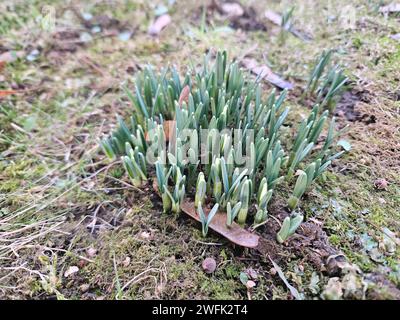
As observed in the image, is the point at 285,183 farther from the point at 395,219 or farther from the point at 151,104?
the point at 151,104

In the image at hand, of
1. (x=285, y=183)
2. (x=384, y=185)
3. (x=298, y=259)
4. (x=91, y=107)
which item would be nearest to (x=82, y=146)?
(x=91, y=107)

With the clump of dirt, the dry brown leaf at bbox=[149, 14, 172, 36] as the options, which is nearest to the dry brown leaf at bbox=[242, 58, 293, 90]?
the clump of dirt

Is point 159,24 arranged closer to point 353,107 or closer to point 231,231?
point 353,107

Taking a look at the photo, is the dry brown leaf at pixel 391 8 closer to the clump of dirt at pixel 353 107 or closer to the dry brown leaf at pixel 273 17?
the dry brown leaf at pixel 273 17

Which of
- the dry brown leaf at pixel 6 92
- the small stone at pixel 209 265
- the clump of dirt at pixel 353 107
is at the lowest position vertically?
the small stone at pixel 209 265

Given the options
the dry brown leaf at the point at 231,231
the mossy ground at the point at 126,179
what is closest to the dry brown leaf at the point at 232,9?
the mossy ground at the point at 126,179

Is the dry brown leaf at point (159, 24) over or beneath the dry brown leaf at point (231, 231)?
over
